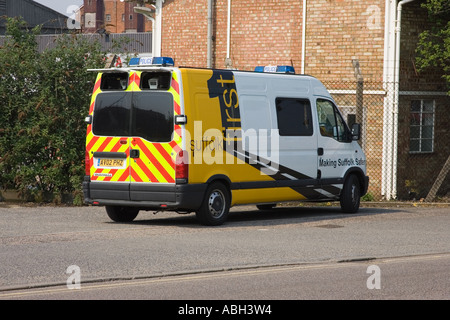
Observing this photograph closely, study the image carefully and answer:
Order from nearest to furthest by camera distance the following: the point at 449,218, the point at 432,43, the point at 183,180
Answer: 1. the point at 183,180
2. the point at 449,218
3. the point at 432,43

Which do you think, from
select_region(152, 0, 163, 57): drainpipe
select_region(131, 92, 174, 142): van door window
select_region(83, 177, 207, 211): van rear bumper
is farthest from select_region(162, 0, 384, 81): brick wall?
select_region(83, 177, 207, 211): van rear bumper

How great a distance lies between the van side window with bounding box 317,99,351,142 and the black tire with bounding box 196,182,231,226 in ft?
9.02

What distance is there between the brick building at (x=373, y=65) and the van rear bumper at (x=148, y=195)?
678cm

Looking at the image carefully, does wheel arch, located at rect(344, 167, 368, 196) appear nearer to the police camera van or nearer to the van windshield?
the police camera van

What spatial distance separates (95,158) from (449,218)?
651 centimetres

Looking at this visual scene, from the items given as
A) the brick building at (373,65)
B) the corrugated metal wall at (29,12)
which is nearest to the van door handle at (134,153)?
the brick building at (373,65)

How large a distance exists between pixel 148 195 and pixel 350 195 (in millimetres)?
4592

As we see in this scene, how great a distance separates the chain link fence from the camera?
807 inches

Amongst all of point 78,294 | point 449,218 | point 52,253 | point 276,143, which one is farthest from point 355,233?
point 78,294

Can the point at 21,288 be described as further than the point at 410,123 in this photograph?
No

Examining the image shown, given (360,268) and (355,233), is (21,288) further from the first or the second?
(355,233)

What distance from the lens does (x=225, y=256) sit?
10789 millimetres

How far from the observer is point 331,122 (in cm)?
1636

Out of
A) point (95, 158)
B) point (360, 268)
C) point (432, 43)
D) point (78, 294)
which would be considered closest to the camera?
point (78, 294)
